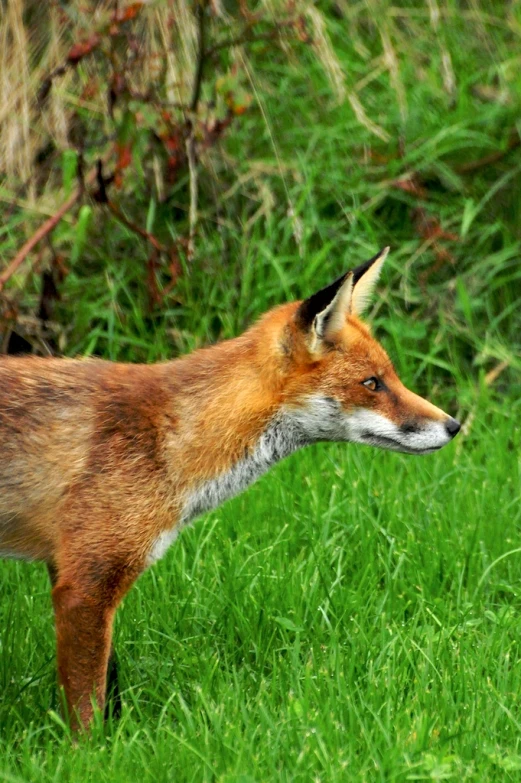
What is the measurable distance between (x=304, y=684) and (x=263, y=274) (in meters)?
3.84

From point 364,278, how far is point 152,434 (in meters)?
1.24

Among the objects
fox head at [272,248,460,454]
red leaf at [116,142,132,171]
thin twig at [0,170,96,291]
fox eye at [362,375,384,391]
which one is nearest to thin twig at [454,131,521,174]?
red leaf at [116,142,132,171]

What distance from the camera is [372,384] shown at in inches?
192

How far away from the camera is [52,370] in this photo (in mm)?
4875

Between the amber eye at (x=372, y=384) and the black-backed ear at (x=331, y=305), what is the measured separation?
25cm

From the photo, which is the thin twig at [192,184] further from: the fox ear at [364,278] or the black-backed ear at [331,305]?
the black-backed ear at [331,305]

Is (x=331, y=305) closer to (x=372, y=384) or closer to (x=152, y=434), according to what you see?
(x=372, y=384)

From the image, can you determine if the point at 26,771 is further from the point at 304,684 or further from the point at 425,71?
the point at 425,71

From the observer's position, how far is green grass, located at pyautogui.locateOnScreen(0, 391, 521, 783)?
3.94 meters

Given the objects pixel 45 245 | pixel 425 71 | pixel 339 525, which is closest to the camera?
pixel 339 525

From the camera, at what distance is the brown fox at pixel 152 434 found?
441 cm

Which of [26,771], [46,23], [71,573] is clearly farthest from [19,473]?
[46,23]

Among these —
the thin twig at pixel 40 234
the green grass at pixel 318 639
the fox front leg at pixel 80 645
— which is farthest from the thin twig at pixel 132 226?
the fox front leg at pixel 80 645

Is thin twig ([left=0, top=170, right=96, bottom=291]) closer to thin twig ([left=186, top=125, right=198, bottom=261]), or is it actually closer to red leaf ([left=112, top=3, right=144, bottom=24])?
thin twig ([left=186, top=125, right=198, bottom=261])
